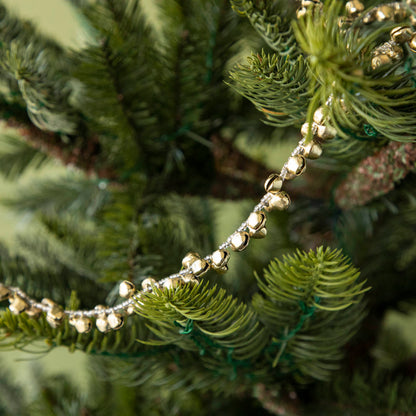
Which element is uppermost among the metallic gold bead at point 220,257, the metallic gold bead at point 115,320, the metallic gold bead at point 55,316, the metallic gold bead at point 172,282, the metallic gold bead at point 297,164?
the metallic gold bead at point 297,164

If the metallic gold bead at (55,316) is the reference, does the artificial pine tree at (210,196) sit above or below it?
above

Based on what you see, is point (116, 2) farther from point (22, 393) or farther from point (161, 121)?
point (22, 393)

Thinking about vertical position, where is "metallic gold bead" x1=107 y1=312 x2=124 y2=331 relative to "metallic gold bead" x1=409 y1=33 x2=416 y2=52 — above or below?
below

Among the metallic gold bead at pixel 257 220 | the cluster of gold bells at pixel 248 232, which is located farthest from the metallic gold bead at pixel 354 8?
the metallic gold bead at pixel 257 220

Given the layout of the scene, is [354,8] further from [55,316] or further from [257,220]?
[55,316]

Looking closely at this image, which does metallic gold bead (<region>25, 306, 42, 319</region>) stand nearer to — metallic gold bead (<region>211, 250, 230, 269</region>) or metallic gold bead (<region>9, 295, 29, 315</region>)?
metallic gold bead (<region>9, 295, 29, 315</region>)

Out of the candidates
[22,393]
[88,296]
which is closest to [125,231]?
[88,296]

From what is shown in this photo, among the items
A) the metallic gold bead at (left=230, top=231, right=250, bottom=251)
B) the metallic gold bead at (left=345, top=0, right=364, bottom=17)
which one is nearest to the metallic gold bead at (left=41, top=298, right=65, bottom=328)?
the metallic gold bead at (left=230, top=231, right=250, bottom=251)

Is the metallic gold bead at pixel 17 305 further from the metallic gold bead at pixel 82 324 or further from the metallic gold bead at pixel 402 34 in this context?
the metallic gold bead at pixel 402 34
